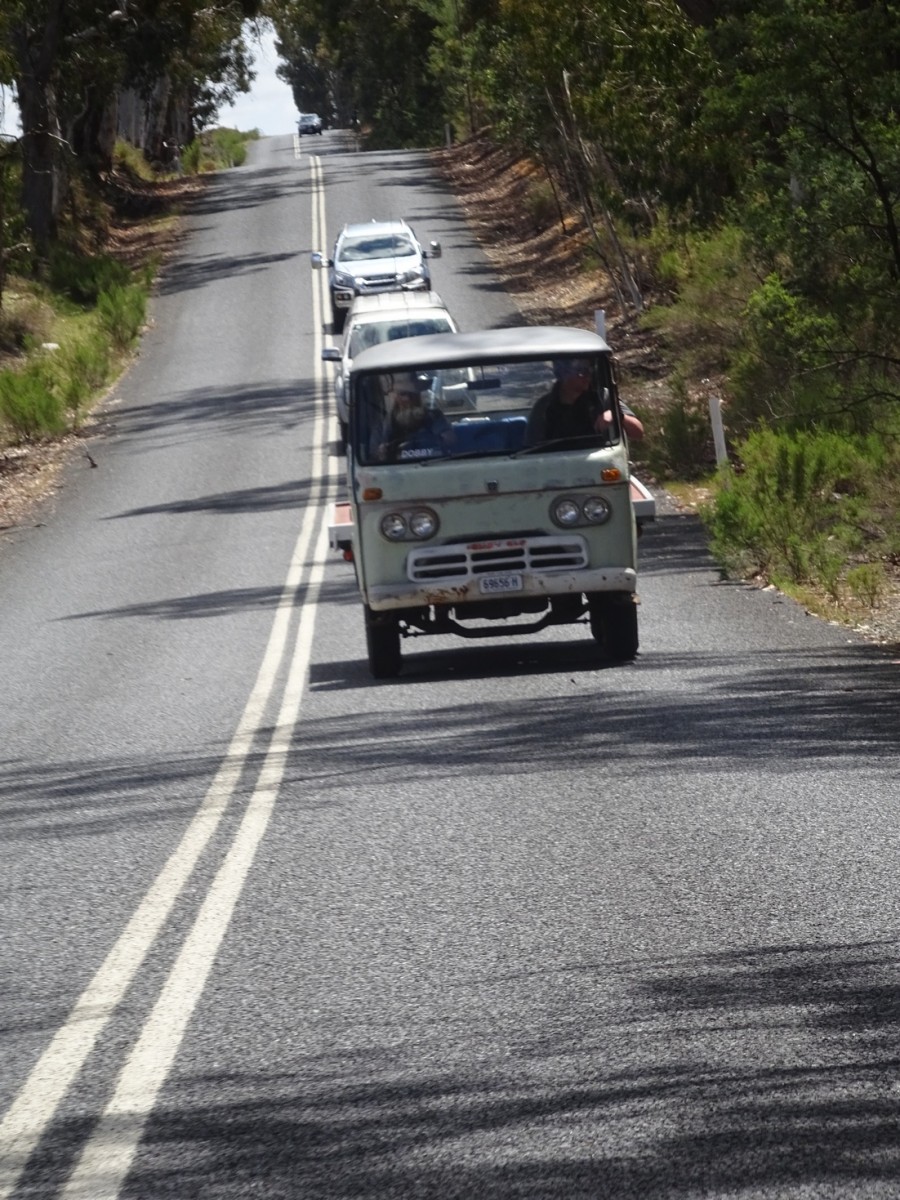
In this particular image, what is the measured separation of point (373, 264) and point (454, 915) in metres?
33.1

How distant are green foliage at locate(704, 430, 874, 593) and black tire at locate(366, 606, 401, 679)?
481cm

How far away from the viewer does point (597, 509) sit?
38.7 ft

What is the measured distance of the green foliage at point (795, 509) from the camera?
17094 mm

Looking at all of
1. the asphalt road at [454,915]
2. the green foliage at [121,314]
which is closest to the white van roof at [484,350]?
the asphalt road at [454,915]

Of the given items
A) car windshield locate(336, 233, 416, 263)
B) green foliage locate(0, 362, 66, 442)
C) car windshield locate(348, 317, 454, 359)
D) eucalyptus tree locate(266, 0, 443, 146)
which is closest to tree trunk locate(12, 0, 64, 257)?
car windshield locate(336, 233, 416, 263)

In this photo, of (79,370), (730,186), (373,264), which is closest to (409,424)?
(730,186)

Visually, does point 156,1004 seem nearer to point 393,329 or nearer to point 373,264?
point 393,329

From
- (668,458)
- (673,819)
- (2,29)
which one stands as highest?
(2,29)

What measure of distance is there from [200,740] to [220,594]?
7.36 meters

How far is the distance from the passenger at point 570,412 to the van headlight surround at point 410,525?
0.81 meters

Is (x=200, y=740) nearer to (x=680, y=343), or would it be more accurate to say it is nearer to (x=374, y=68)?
(x=680, y=343)

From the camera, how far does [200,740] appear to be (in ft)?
35.4

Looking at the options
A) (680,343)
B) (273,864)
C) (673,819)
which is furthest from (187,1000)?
(680,343)

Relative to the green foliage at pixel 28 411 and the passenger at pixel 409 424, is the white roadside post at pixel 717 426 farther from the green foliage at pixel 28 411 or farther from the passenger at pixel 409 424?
the green foliage at pixel 28 411
